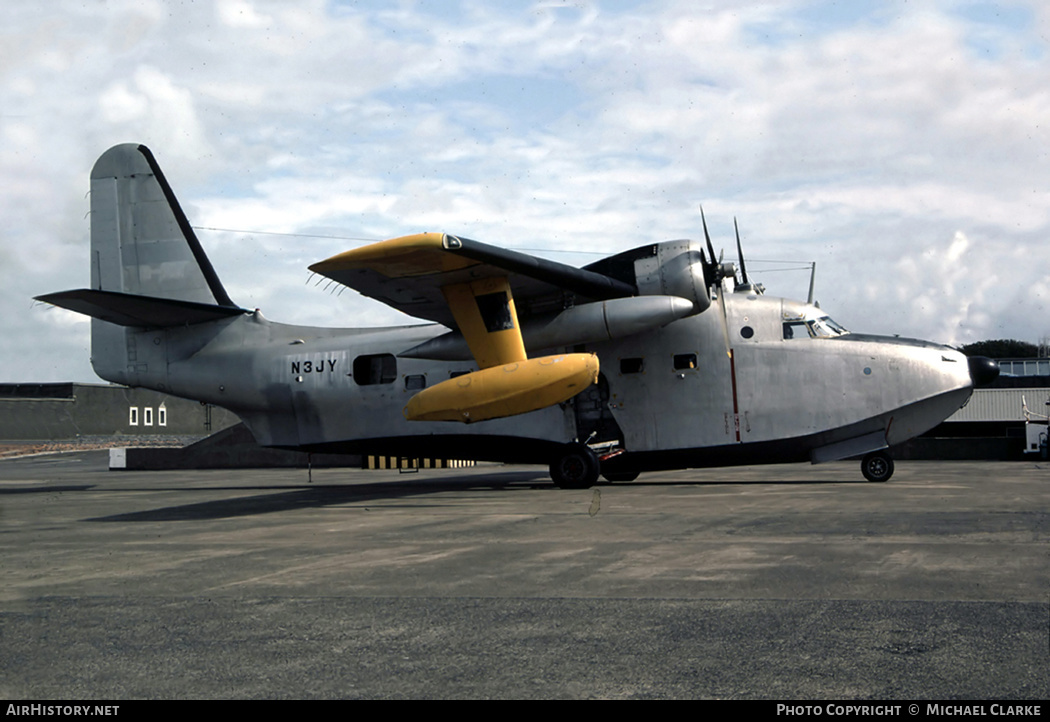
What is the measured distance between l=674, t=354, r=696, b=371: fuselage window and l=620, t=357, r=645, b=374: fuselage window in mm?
758

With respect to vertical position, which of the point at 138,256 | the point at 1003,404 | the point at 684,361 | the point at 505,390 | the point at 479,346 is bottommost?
the point at 1003,404

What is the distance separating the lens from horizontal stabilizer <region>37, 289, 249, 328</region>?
18.1 m

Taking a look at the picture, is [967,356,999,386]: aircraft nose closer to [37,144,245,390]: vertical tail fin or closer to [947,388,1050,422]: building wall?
[37,144,245,390]: vertical tail fin

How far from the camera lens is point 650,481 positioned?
885 inches

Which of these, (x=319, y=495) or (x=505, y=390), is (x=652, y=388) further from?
(x=319, y=495)

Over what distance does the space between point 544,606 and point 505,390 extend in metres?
9.57

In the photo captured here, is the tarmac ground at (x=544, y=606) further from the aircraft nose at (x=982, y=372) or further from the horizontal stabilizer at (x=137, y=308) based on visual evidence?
the aircraft nose at (x=982, y=372)

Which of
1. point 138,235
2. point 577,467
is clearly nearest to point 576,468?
point 577,467

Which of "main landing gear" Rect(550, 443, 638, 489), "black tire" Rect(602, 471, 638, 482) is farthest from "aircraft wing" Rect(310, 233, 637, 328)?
"black tire" Rect(602, 471, 638, 482)

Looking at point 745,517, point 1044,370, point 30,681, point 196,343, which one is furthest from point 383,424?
point 1044,370

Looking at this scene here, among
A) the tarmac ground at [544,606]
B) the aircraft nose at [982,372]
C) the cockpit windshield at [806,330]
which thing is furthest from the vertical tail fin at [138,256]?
the aircraft nose at [982,372]

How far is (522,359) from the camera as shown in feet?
54.3

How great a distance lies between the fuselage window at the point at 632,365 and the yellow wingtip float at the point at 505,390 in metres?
3.76

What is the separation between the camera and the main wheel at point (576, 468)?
63.6 ft
